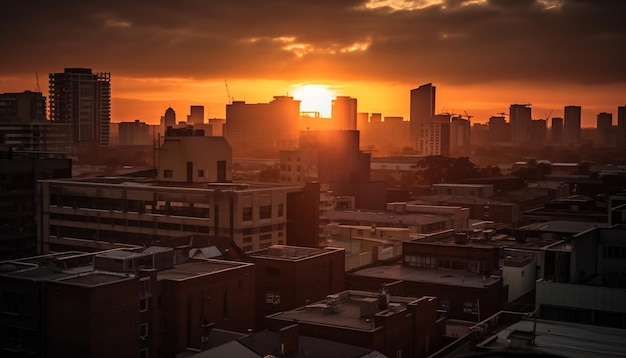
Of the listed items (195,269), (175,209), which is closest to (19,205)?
(175,209)

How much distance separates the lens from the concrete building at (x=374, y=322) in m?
28.1

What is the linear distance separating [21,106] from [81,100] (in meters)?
26.1

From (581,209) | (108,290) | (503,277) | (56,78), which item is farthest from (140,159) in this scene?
(108,290)

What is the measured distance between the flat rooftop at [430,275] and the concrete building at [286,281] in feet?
15.9

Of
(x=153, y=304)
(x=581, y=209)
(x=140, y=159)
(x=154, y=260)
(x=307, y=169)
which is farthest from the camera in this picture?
(x=140, y=159)

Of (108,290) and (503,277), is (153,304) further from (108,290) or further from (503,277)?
(503,277)

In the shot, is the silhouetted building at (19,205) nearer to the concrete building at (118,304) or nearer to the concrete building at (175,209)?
the concrete building at (175,209)

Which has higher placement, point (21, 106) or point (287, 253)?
point (21, 106)

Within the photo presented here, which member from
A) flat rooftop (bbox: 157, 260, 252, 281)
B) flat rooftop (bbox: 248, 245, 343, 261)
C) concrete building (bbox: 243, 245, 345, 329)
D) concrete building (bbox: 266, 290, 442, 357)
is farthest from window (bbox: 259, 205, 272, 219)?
concrete building (bbox: 266, 290, 442, 357)

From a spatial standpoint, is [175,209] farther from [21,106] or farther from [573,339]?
[21,106]

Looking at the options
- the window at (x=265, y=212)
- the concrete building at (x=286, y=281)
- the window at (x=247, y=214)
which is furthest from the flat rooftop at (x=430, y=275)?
the window at (x=247, y=214)

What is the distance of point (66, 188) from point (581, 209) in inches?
1705

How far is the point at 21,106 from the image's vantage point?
423 feet

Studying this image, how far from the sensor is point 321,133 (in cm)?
10744
